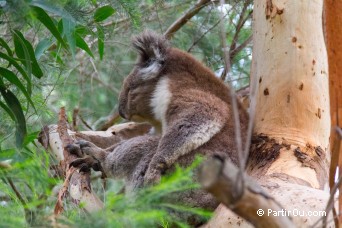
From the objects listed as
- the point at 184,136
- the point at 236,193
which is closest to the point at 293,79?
the point at 184,136

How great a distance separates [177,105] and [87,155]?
22.4 inches

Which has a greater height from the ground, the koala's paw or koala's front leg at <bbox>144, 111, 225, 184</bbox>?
koala's front leg at <bbox>144, 111, 225, 184</bbox>

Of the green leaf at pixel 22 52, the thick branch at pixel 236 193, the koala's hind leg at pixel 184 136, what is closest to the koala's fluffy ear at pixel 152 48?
the koala's hind leg at pixel 184 136

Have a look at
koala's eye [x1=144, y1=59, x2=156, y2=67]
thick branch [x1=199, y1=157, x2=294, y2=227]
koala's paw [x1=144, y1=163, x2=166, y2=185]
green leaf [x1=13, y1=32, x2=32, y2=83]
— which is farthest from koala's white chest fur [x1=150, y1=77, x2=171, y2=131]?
thick branch [x1=199, y1=157, x2=294, y2=227]

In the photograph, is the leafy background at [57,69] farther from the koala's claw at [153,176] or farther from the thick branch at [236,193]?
the koala's claw at [153,176]

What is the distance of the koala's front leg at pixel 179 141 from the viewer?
110 inches

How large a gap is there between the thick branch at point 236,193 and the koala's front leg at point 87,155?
1.93 m

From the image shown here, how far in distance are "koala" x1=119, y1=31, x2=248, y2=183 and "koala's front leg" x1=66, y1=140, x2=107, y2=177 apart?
0.36 m

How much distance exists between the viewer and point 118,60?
525cm

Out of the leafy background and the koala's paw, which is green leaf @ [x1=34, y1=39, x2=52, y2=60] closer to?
the leafy background

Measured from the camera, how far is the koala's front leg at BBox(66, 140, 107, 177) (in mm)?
2979

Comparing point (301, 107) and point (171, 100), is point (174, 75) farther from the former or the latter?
point (301, 107)

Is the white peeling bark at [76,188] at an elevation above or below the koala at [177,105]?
below

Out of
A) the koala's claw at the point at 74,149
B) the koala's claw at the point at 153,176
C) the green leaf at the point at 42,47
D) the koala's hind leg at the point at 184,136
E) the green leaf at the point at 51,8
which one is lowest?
the koala's claw at the point at 153,176
